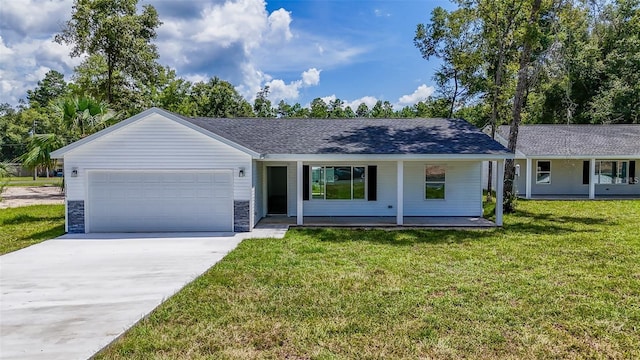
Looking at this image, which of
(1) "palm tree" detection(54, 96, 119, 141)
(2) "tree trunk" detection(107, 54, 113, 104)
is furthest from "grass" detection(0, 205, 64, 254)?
(2) "tree trunk" detection(107, 54, 113, 104)

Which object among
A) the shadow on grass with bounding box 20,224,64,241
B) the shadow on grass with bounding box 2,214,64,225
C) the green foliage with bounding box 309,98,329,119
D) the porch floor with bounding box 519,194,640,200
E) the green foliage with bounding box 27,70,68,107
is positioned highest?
the green foliage with bounding box 27,70,68,107

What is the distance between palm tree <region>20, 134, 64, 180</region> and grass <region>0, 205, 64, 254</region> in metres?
1.87

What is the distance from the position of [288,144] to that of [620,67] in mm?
27512

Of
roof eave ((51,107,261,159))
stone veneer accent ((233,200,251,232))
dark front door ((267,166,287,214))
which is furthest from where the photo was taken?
dark front door ((267,166,287,214))

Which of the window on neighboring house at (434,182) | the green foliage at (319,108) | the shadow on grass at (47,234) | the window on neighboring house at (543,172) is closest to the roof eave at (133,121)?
the shadow on grass at (47,234)

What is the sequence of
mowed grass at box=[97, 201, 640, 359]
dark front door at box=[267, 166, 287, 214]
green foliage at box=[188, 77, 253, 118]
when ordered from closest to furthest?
mowed grass at box=[97, 201, 640, 359] < dark front door at box=[267, 166, 287, 214] < green foliage at box=[188, 77, 253, 118]

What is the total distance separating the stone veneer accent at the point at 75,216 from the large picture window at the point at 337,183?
279 inches

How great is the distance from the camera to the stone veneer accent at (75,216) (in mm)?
10953

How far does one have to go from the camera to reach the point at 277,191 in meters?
14.9

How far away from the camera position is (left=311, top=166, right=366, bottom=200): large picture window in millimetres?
13664

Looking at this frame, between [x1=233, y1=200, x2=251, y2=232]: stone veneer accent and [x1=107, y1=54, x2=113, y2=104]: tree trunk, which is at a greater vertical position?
[x1=107, y1=54, x2=113, y2=104]: tree trunk

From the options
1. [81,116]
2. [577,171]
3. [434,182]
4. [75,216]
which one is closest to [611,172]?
[577,171]

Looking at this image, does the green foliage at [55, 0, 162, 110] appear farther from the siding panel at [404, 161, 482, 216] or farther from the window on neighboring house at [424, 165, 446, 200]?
the window on neighboring house at [424, 165, 446, 200]

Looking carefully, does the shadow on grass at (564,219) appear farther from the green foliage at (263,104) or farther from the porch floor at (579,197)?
the green foliage at (263,104)
